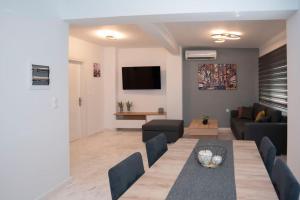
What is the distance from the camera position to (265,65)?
7.59 meters

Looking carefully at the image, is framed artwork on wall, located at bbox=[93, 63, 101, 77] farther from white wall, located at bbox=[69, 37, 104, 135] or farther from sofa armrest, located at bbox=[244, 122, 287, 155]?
sofa armrest, located at bbox=[244, 122, 287, 155]

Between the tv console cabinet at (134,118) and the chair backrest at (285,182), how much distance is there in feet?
21.0

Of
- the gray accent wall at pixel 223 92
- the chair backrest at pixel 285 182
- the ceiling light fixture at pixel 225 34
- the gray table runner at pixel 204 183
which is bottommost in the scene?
the gray table runner at pixel 204 183

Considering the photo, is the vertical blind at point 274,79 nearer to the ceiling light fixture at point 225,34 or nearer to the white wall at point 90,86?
the ceiling light fixture at point 225,34

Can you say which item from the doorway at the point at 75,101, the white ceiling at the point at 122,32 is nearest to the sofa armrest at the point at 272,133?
the white ceiling at the point at 122,32

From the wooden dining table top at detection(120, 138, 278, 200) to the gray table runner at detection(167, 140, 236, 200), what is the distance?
0.11ft

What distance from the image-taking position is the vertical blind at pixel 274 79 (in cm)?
606

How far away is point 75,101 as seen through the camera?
23.7ft

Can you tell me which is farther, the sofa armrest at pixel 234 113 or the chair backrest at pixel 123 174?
the sofa armrest at pixel 234 113

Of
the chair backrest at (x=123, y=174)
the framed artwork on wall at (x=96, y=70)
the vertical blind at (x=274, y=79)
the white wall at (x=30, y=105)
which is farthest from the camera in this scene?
the framed artwork on wall at (x=96, y=70)

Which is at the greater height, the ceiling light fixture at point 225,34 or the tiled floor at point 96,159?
the ceiling light fixture at point 225,34

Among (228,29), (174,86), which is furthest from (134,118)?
(228,29)

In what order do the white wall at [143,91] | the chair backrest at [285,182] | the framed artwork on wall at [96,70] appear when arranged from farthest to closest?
1. the white wall at [143,91]
2. the framed artwork on wall at [96,70]
3. the chair backrest at [285,182]

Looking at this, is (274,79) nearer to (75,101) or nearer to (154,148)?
(75,101)
